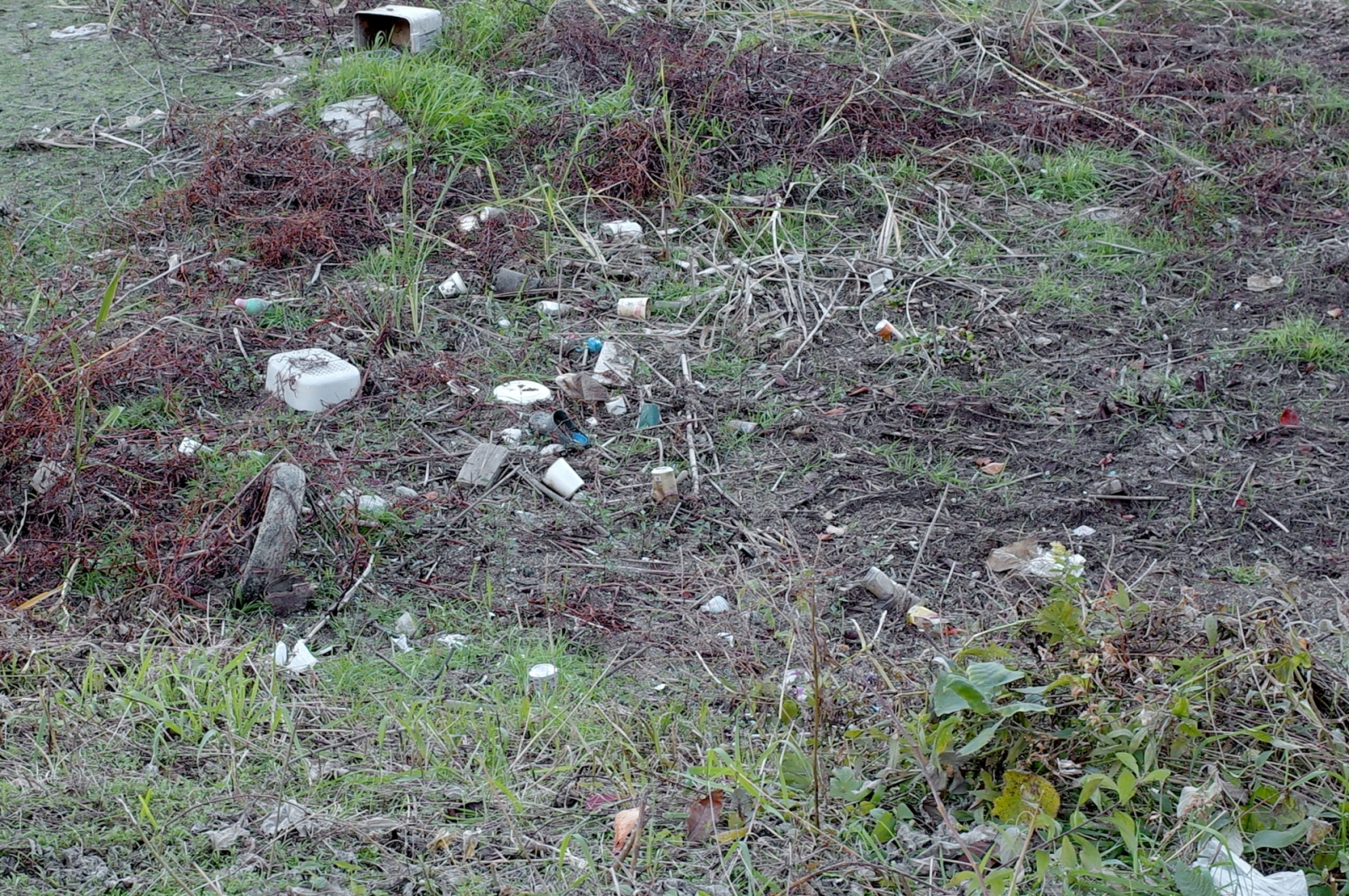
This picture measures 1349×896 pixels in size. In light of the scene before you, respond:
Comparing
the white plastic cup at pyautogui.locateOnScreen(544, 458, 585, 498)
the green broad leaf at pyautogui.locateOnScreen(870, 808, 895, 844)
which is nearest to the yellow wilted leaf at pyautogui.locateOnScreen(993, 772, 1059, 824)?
the green broad leaf at pyautogui.locateOnScreen(870, 808, 895, 844)

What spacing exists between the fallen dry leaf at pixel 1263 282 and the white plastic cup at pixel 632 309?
7.23 feet

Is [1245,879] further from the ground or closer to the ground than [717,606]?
further from the ground

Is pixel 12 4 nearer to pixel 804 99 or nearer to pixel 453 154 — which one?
pixel 453 154

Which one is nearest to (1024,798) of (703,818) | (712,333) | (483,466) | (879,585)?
(703,818)

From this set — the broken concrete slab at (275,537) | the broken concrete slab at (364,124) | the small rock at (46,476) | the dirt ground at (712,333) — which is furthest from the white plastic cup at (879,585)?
the broken concrete slab at (364,124)

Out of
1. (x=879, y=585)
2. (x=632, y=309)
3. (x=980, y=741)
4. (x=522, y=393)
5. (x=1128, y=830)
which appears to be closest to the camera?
(x=1128, y=830)

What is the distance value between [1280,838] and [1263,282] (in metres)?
3.02

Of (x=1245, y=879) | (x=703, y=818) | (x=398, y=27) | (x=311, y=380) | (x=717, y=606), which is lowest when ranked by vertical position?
(x=717, y=606)

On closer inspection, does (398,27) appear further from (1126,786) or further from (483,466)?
(1126,786)

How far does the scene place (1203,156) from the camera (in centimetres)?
506

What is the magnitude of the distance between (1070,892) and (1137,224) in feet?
11.5

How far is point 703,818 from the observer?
1.94 metres

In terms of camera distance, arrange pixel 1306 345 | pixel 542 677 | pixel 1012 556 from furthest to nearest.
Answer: pixel 1306 345 < pixel 1012 556 < pixel 542 677

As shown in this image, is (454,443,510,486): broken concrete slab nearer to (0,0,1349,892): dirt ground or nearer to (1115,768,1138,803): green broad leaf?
(0,0,1349,892): dirt ground
